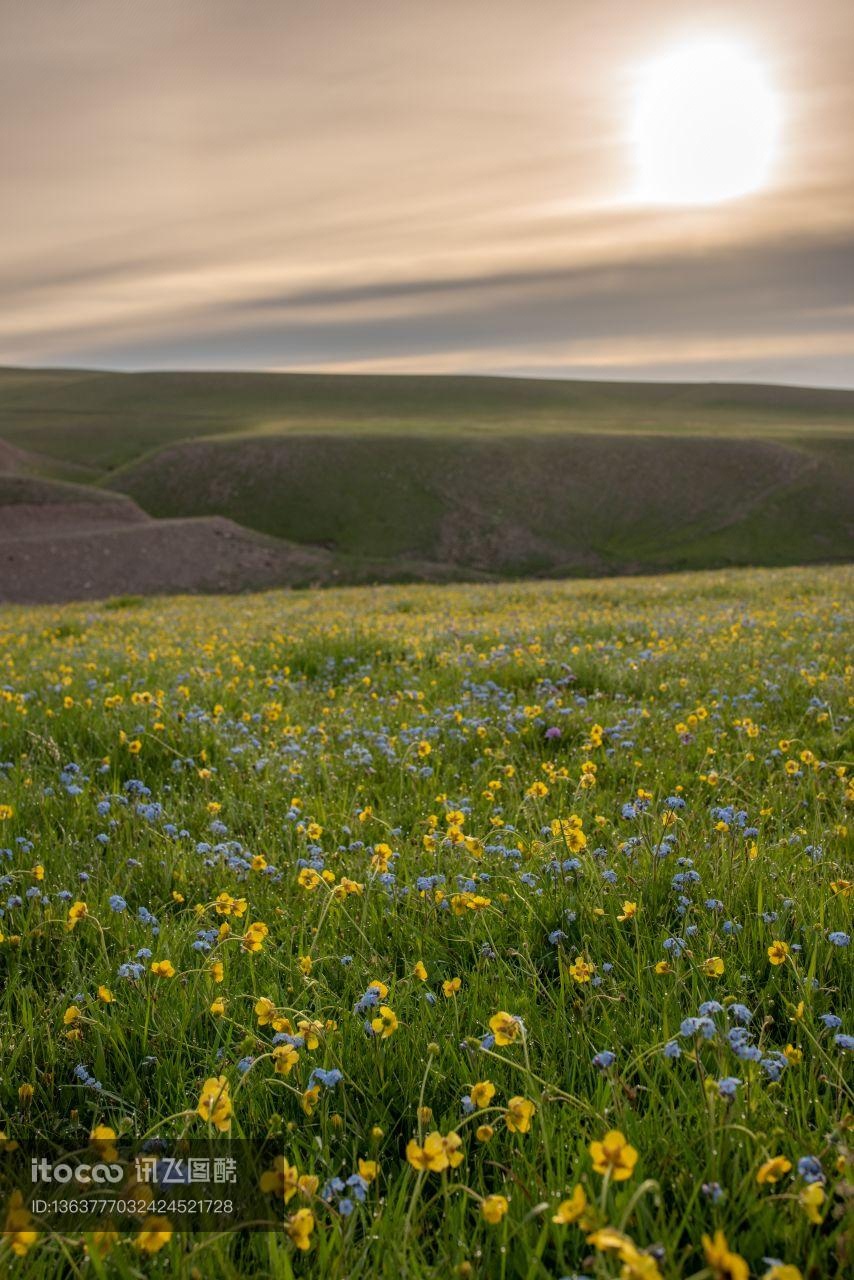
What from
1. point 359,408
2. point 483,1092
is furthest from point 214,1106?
point 359,408

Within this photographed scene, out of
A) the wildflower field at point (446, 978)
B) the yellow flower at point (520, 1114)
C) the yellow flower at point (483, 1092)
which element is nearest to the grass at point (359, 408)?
the wildflower field at point (446, 978)

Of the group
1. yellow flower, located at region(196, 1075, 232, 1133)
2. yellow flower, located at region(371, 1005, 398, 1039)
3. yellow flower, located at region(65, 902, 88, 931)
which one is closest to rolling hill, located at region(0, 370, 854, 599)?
yellow flower, located at region(65, 902, 88, 931)

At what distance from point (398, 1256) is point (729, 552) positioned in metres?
76.2

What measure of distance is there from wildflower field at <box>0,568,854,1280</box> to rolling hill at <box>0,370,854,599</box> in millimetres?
48640

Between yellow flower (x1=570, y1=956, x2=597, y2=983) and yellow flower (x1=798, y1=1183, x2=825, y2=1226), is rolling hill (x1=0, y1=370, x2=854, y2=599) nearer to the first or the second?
yellow flower (x1=570, y1=956, x2=597, y2=983)

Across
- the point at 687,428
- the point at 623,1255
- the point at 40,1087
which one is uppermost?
the point at 687,428

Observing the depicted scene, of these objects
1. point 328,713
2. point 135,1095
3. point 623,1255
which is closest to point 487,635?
point 328,713

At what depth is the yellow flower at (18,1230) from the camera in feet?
5.99

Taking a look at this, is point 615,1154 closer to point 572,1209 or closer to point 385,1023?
point 572,1209

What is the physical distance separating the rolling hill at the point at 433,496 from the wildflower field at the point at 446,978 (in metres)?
48.6

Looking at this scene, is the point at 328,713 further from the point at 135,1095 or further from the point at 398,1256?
the point at 398,1256

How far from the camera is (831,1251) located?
83.3 inches

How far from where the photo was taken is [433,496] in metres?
81.1

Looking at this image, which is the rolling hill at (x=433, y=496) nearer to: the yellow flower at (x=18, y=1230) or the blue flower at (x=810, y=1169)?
the yellow flower at (x=18, y=1230)
